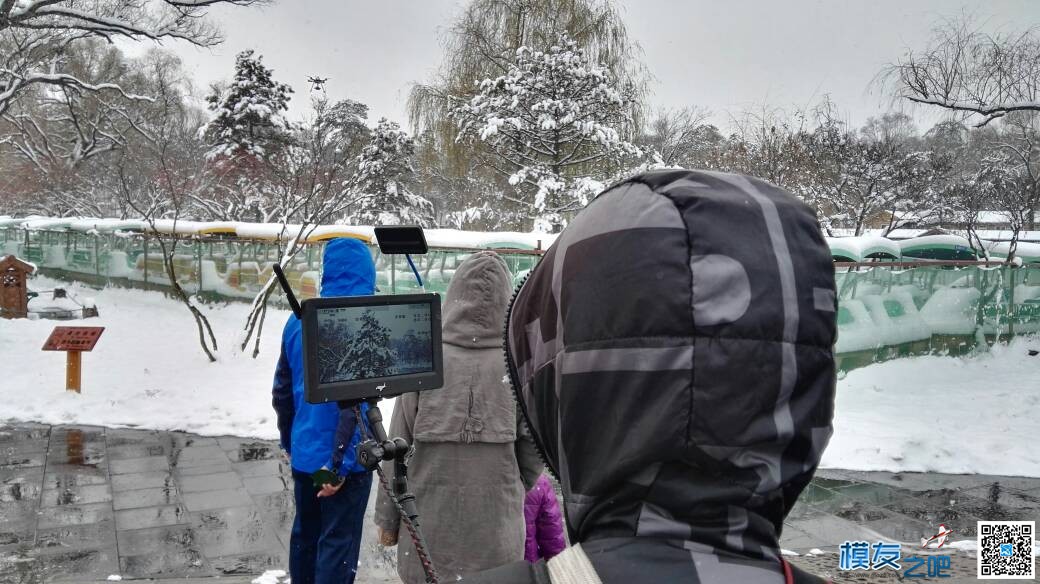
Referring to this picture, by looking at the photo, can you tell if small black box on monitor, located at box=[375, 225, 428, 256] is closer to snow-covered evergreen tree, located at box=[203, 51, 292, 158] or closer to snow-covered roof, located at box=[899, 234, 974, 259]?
snow-covered roof, located at box=[899, 234, 974, 259]

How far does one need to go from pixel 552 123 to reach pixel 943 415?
10301 millimetres

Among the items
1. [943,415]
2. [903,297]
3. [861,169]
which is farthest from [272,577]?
[861,169]

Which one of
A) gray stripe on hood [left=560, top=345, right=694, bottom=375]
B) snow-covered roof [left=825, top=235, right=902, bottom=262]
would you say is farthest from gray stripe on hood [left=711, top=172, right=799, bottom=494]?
snow-covered roof [left=825, top=235, right=902, bottom=262]

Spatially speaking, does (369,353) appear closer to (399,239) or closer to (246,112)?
(399,239)

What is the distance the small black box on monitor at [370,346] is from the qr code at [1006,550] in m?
4.44

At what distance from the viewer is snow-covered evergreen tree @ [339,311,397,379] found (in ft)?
6.25

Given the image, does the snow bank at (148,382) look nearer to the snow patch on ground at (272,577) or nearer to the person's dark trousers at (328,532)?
the snow patch on ground at (272,577)

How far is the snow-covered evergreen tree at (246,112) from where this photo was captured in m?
31.6

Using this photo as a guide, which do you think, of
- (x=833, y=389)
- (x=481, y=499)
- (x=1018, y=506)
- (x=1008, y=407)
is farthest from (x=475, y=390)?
(x=1008, y=407)

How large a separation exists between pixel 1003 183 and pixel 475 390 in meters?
26.2

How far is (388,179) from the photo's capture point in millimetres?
32906

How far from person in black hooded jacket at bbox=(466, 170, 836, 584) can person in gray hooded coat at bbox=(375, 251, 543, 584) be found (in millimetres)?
1971

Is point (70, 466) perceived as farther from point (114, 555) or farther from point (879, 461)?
point (879, 461)

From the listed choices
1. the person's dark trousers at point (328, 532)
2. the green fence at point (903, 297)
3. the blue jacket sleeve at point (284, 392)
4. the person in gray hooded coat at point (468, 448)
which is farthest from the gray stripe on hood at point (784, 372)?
the green fence at point (903, 297)
